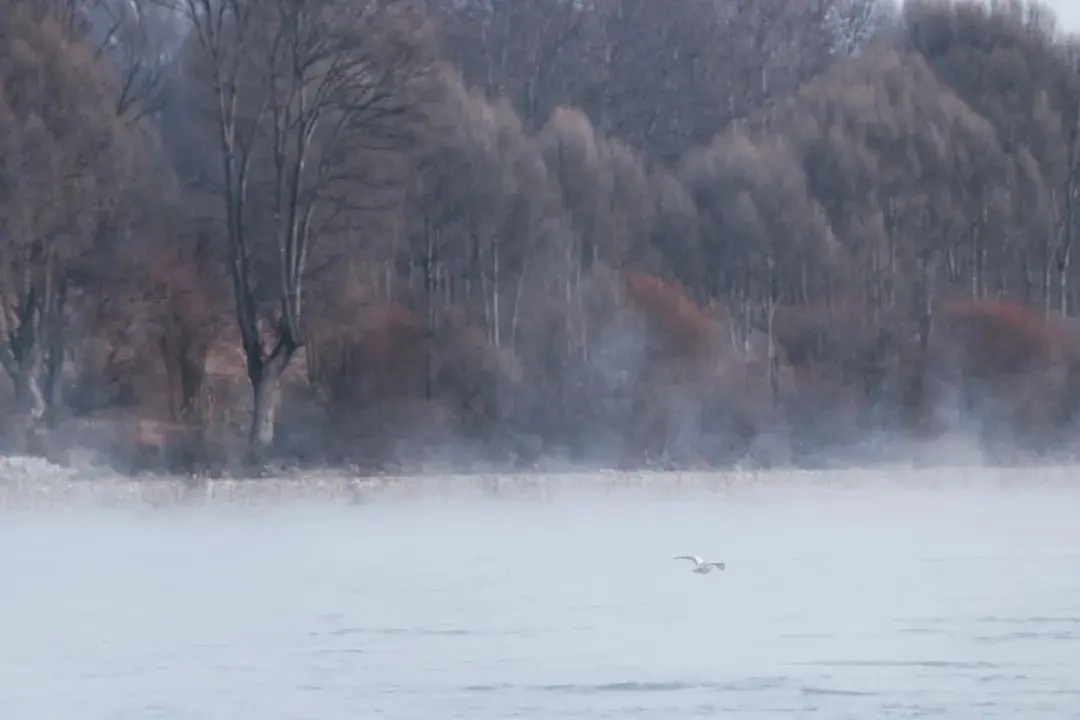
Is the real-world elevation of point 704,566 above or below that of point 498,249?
below

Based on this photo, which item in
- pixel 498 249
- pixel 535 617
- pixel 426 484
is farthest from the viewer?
pixel 498 249

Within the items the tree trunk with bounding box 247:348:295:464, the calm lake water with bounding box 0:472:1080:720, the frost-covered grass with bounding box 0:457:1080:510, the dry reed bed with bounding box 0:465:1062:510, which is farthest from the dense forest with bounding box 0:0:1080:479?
the calm lake water with bounding box 0:472:1080:720

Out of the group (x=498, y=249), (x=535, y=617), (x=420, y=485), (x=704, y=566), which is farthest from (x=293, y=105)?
(x=535, y=617)

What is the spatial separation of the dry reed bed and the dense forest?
1.88 meters

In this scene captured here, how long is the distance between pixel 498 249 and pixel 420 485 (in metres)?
10.3

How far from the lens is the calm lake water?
12648mm

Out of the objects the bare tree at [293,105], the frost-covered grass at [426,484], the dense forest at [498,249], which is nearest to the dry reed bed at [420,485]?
the frost-covered grass at [426,484]

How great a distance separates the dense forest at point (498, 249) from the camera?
32344 millimetres

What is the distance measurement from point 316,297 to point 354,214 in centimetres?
143

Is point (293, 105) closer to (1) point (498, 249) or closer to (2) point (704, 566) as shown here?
(1) point (498, 249)

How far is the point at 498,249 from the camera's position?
38.2 metres

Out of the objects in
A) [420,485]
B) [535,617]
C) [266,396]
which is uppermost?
[266,396]

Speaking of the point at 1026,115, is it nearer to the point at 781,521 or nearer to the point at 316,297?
the point at 316,297

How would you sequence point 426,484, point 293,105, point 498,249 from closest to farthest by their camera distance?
point 426,484 → point 293,105 → point 498,249
